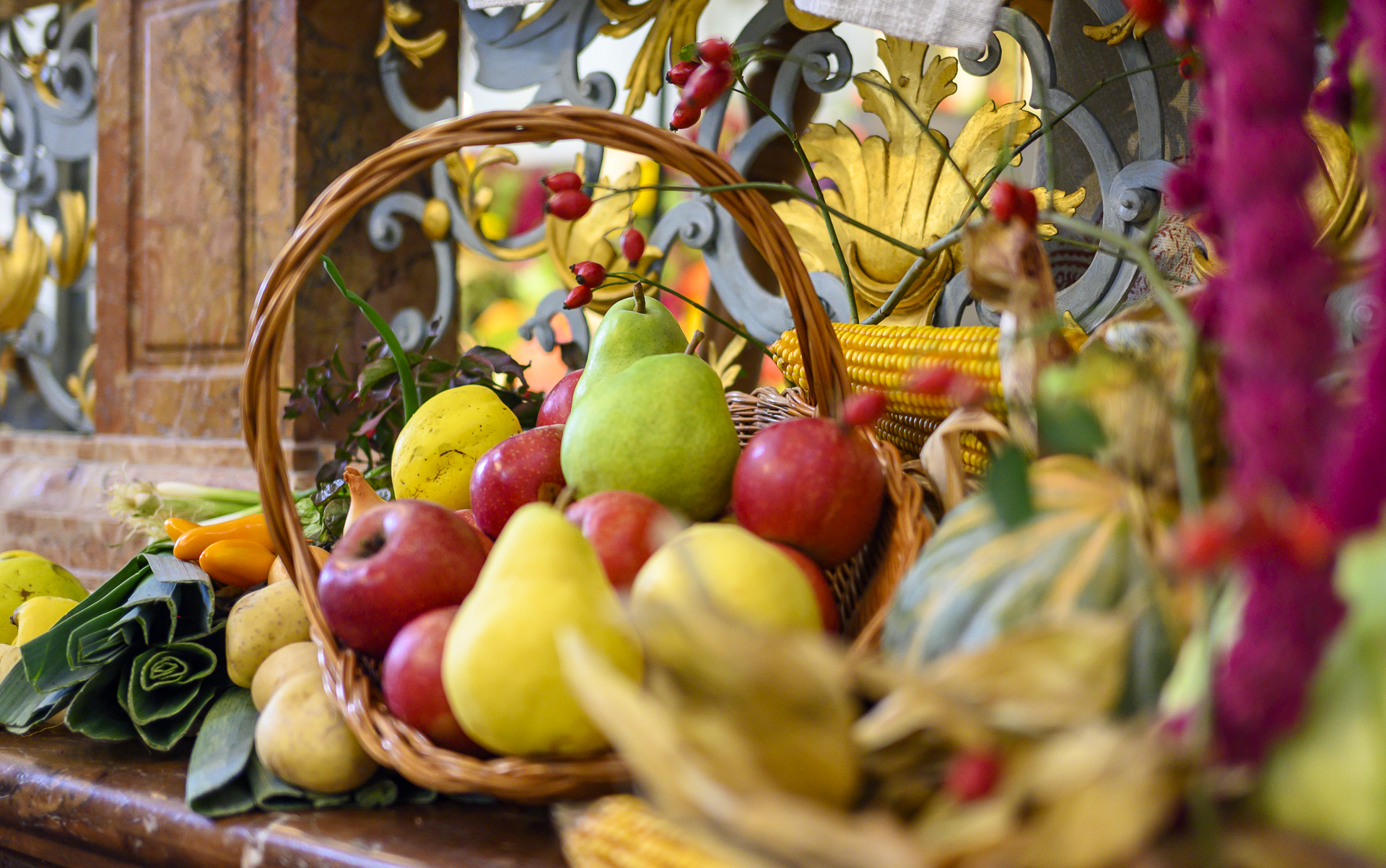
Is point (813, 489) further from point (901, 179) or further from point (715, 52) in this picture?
point (901, 179)

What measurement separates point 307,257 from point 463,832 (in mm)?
346

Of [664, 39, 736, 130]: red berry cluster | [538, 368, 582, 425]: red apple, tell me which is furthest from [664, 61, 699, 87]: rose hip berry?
[538, 368, 582, 425]: red apple

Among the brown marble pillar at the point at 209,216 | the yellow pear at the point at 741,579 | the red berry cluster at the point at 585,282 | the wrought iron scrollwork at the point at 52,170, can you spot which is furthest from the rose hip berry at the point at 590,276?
the wrought iron scrollwork at the point at 52,170

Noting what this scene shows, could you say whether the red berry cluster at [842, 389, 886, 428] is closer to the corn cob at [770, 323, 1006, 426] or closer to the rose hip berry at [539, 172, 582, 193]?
the corn cob at [770, 323, 1006, 426]

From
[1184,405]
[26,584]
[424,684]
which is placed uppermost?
[1184,405]

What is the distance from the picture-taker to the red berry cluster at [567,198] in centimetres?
61

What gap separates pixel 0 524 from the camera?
4.90 ft

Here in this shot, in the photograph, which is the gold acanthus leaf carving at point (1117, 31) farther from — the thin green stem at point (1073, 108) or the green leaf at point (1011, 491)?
the green leaf at point (1011, 491)

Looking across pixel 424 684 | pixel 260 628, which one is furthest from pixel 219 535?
pixel 424 684

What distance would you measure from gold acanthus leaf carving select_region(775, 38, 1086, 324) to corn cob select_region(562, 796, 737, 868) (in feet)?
2.37

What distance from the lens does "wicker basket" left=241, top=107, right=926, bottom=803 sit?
0.51m

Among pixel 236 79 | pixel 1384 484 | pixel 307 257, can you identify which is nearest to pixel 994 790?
pixel 1384 484

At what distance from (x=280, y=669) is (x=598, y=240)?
28.2 inches

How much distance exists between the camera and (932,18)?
81cm
